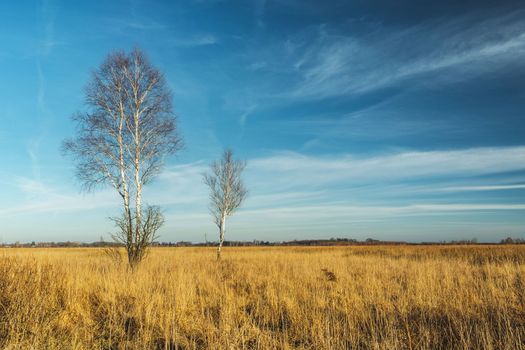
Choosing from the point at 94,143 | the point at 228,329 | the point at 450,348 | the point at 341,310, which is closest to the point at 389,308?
the point at 341,310

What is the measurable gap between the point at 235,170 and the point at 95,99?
1373cm

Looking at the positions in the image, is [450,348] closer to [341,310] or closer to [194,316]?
[341,310]

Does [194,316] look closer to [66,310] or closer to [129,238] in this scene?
[66,310]

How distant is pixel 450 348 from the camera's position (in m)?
3.95

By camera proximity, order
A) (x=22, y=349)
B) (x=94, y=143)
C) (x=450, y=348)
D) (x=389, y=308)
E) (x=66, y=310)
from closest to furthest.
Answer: (x=22, y=349) → (x=450, y=348) → (x=66, y=310) → (x=389, y=308) → (x=94, y=143)

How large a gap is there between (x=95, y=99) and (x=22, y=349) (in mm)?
10425

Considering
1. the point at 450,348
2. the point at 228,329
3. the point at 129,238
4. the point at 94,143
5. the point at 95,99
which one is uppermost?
the point at 95,99

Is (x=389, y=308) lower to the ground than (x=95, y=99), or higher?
lower

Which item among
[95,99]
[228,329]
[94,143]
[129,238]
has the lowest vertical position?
[228,329]

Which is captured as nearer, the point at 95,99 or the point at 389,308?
the point at 389,308

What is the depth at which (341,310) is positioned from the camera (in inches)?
217

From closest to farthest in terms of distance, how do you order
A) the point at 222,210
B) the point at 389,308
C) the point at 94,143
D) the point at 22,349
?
the point at 22,349 → the point at 389,308 → the point at 94,143 → the point at 222,210

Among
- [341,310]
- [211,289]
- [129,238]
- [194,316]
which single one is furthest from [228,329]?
[129,238]

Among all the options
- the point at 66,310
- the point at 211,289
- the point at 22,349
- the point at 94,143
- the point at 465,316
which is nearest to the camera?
the point at 22,349
